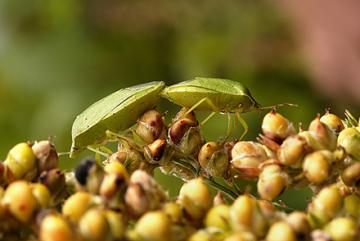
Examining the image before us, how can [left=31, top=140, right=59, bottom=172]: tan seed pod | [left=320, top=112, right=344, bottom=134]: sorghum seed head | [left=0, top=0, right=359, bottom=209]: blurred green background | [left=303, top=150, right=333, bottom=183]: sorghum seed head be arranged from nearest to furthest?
[left=303, top=150, right=333, bottom=183]: sorghum seed head
[left=31, top=140, right=59, bottom=172]: tan seed pod
[left=320, top=112, right=344, bottom=134]: sorghum seed head
[left=0, top=0, right=359, bottom=209]: blurred green background

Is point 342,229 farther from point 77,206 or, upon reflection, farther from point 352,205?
point 77,206

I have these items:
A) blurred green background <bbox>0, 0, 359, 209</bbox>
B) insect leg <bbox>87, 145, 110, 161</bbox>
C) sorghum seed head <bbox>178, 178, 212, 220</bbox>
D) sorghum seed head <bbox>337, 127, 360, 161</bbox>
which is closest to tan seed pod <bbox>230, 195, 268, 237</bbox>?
sorghum seed head <bbox>178, 178, 212, 220</bbox>

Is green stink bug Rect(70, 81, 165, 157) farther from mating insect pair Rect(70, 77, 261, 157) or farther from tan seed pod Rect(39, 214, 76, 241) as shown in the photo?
tan seed pod Rect(39, 214, 76, 241)

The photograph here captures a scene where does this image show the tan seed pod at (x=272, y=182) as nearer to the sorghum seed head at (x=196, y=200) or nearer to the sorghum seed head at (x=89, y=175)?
the sorghum seed head at (x=196, y=200)

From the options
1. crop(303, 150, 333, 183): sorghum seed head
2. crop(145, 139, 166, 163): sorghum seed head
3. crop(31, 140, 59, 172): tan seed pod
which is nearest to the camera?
crop(303, 150, 333, 183): sorghum seed head

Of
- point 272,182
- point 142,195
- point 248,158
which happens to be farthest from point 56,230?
point 248,158
